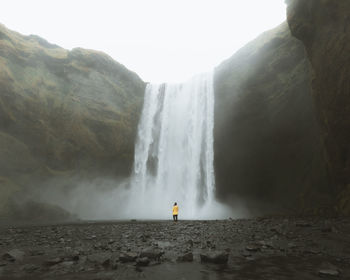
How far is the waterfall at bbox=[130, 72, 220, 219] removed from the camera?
22.9 m

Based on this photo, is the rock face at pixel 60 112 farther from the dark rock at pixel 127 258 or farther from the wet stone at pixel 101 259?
the dark rock at pixel 127 258

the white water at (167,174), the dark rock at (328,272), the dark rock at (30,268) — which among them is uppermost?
the white water at (167,174)

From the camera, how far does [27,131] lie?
837 inches

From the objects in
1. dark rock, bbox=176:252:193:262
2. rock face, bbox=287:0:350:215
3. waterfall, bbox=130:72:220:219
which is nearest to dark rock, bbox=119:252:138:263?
dark rock, bbox=176:252:193:262

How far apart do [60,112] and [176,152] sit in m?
12.3

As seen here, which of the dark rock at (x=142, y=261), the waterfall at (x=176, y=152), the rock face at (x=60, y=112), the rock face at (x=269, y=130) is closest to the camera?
the dark rock at (x=142, y=261)

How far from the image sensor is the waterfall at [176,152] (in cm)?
2291

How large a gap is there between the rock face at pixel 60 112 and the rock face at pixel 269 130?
1081 centimetres

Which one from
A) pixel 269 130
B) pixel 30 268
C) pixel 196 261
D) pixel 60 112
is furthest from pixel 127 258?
pixel 60 112

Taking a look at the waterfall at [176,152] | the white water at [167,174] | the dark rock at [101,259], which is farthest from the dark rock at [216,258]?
the waterfall at [176,152]

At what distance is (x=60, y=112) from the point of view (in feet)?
77.2

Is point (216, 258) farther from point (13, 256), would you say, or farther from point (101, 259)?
point (13, 256)

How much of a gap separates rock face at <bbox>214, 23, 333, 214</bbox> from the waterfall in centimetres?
133

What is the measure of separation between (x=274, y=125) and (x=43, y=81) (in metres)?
22.2
